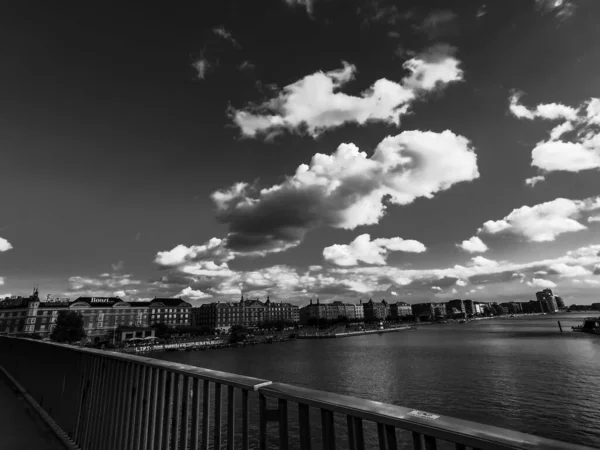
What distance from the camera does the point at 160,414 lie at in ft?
14.3

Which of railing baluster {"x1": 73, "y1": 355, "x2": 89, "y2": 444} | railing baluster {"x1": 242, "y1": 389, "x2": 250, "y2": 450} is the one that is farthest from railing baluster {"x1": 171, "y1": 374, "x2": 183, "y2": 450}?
railing baluster {"x1": 73, "y1": 355, "x2": 89, "y2": 444}

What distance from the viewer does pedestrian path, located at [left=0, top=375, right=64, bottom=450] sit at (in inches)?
232

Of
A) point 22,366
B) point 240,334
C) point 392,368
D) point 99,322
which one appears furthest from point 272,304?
point 22,366

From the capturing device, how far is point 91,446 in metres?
5.60

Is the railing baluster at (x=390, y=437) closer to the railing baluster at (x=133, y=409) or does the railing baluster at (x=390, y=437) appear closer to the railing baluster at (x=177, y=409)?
the railing baluster at (x=177, y=409)

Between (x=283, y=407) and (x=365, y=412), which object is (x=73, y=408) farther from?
Answer: (x=365, y=412)

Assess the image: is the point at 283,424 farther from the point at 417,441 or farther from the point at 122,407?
the point at 122,407

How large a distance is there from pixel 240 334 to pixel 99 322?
48.8 metres

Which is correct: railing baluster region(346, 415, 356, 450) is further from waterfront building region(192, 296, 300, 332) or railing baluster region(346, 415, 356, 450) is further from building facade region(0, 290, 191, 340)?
waterfront building region(192, 296, 300, 332)

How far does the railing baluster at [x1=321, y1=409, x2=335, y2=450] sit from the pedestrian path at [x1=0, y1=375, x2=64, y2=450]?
5968mm

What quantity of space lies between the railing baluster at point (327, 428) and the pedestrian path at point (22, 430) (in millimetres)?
5968

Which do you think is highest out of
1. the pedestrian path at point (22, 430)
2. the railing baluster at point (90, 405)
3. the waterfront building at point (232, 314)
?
the waterfront building at point (232, 314)

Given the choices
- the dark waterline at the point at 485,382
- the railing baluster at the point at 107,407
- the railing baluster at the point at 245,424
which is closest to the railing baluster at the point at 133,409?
the railing baluster at the point at 107,407

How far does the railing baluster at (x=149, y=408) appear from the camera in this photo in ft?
14.6
